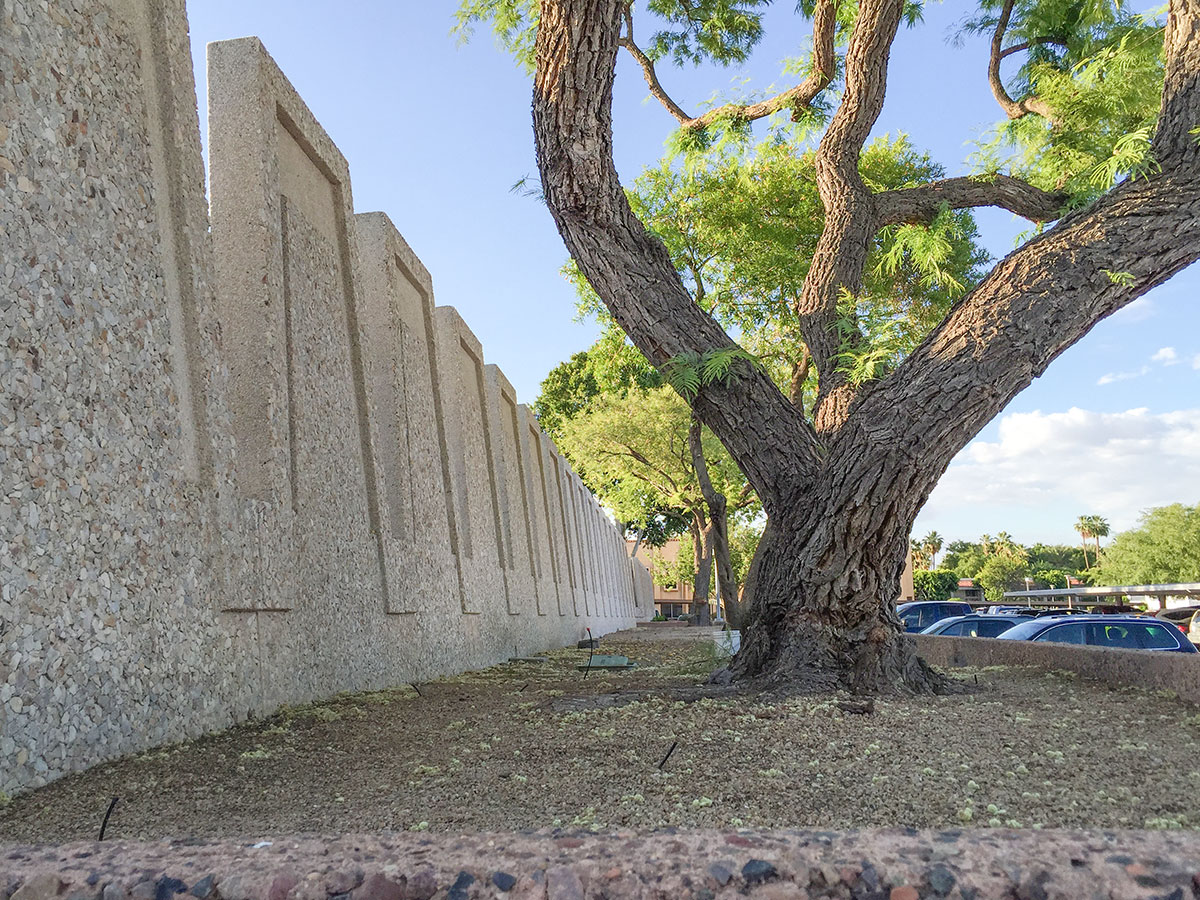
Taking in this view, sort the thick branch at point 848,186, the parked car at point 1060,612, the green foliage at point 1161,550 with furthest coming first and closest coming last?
the green foliage at point 1161,550 < the parked car at point 1060,612 < the thick branch at point 848,186

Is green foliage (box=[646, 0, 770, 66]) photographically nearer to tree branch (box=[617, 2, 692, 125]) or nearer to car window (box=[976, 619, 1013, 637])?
tree branch (box=[617, 2, 692, 125])

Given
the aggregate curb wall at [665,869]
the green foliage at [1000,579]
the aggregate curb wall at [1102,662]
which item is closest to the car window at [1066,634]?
the aggregate curb wall at [1102,662]

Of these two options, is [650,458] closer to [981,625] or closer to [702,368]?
[981,625]

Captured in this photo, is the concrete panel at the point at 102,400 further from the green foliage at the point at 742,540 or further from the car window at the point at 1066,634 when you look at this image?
the green foliage at the point at 742,540

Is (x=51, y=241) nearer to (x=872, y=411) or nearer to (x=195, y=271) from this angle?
(x=195, y=271)

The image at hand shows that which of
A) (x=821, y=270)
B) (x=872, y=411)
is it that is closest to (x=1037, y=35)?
(x=821, y=270)

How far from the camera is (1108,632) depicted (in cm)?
1102

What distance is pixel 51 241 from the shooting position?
3885 mm

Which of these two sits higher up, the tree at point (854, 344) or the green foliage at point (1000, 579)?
the tree at point (854, 344)

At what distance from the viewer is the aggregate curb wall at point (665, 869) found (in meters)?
1.30

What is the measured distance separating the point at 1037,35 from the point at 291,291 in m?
8.46

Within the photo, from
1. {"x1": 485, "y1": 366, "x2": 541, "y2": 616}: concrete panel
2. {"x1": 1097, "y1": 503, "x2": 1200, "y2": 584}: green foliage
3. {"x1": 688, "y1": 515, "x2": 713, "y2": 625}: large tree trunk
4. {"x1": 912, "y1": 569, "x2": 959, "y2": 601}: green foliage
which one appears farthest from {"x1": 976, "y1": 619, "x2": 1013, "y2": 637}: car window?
{"x1": 912, "y1": 569, "x2": 959, "y2": 601}: green foliage

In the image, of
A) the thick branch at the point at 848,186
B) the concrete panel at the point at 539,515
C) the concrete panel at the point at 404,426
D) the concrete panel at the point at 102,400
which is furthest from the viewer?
the concrete panel at the point at 539,515

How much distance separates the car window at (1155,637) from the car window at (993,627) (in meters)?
2.85
